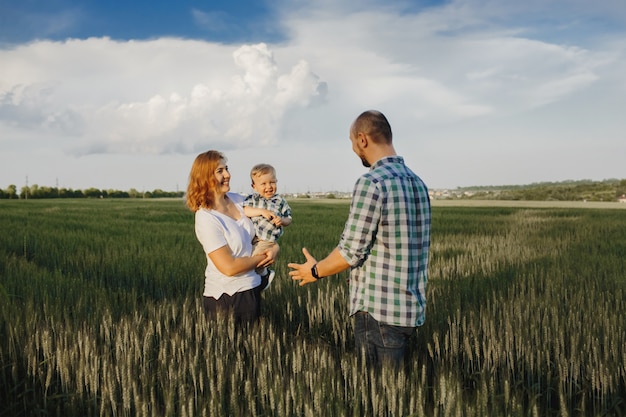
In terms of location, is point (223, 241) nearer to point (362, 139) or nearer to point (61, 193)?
point (362, 139)

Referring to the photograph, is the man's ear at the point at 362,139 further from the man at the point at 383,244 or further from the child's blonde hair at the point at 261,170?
the child's blonde hair at the point at 261,170

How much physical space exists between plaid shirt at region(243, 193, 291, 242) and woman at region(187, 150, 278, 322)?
1.12 feet

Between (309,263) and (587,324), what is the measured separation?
2681 mm

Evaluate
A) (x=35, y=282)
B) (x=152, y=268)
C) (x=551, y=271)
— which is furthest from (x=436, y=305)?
(x=35, y=282)

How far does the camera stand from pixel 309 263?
303 cm

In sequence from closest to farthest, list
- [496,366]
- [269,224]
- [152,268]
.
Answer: [496,366] → [269,224] → [152,268]

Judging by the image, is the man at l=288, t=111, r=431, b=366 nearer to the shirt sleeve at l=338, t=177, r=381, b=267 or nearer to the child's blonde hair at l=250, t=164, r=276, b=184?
the shirt sleeve at l=338, t=177, r=381, b=267

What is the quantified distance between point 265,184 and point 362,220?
5.39 ft

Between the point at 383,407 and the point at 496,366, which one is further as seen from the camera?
the point at 496,366

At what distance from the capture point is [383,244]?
286 centimetres

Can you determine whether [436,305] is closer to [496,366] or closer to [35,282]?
[496,366]

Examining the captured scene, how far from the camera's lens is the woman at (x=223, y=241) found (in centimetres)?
343

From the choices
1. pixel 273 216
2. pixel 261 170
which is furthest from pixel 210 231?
pixel 261 170

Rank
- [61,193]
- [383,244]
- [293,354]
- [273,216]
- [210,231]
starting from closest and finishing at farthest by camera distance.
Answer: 1. [383,244]
2. [293,354]
3. [210,231]
4. [273,216]
5. [61,193]
